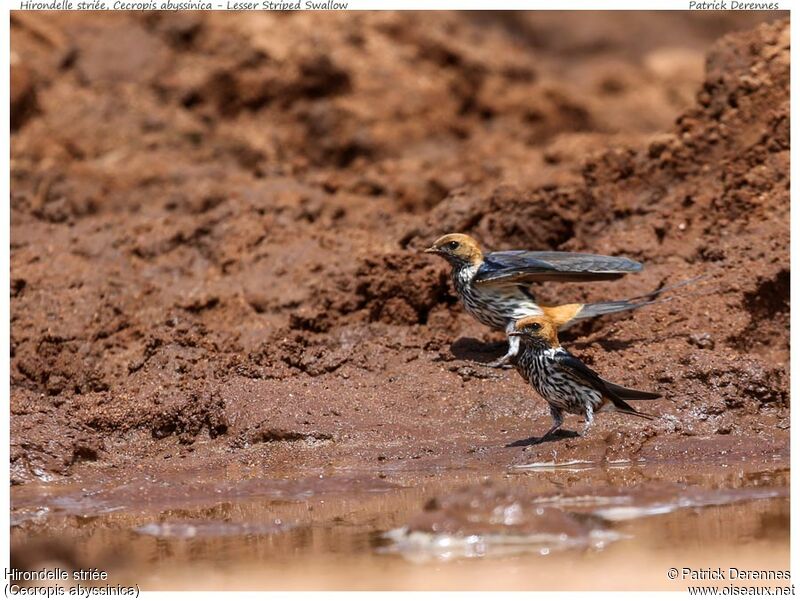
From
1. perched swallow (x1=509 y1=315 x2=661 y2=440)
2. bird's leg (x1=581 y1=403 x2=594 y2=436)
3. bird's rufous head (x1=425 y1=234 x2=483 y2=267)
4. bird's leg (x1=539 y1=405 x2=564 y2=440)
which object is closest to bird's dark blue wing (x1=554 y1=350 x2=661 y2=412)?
perched swallow (x1=509 y1=315 x2=661 y2=440)

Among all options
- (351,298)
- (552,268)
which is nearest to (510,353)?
(552,268)

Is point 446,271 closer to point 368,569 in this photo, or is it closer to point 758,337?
point 758,337

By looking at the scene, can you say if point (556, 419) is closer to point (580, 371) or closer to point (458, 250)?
point (580, 371)

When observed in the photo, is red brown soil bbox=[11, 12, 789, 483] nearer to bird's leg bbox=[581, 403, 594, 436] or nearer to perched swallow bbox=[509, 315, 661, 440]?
bird's leg bbox=[581, 403, 594, 436]

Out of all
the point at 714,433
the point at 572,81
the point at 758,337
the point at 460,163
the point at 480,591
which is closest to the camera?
the point at 480,591

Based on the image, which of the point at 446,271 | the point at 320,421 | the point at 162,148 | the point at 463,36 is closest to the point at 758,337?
the point at 446,271

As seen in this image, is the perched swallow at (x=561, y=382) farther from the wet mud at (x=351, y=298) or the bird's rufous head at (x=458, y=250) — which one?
the bird's rufous head at (x=458, y=250)
